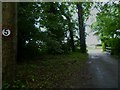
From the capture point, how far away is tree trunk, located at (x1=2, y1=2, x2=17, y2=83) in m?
7.19

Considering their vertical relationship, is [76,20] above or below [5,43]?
above

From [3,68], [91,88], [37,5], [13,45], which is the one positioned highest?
[37,5]

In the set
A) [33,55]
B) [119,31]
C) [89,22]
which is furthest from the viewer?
[89,22]

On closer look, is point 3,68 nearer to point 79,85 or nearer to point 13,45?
point 13,45

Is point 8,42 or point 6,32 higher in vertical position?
point 6,32

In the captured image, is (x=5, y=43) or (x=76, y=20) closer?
(x=5, y=43)

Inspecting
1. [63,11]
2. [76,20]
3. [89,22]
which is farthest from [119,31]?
[89,22]

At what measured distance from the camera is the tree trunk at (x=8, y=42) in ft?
23.6

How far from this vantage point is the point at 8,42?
723cm

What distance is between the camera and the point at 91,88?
7660mm

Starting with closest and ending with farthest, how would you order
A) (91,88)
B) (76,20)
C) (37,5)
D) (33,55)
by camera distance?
(91,88) < (37,5) < (33,55) < (76,20)

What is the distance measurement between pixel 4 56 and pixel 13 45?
404 mm

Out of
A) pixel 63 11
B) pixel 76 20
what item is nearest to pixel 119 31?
pixel 63 11

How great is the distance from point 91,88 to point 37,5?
6.30 m
